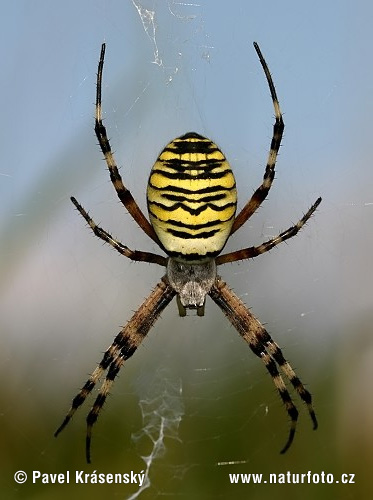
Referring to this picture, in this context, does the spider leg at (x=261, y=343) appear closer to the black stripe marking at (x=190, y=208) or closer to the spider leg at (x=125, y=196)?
the spider leg at (x=125, y=196)

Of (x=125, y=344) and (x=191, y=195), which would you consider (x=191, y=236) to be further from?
(x=125, y=344)

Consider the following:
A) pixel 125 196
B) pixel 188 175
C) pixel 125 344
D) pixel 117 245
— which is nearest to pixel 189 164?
pixel 188 175

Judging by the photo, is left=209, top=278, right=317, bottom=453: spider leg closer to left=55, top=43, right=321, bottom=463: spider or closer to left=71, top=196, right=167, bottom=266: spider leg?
left=55, top=43, right=321, bottom=463: spider

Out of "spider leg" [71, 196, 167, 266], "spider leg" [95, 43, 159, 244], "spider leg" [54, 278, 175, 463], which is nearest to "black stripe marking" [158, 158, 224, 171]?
"spider leg" [95, 43, 159, 244]

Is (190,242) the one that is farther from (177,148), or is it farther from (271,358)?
(271,358)
